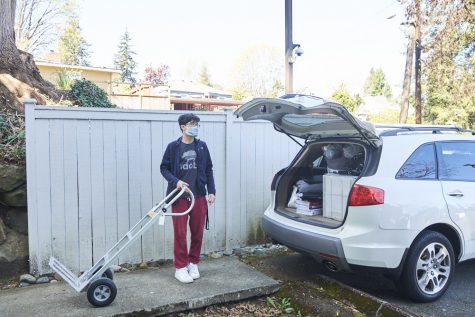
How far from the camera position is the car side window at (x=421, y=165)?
4086 millimetres

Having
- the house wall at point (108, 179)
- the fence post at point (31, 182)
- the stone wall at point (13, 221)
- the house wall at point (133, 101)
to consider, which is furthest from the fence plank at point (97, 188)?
the house wall at point (133, 101)

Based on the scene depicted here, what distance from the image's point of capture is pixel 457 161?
15.0ft

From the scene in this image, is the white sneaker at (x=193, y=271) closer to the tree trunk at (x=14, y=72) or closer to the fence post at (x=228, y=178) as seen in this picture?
the fence post at (x=228, y=178)

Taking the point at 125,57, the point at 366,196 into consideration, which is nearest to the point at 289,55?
the point at 366,196

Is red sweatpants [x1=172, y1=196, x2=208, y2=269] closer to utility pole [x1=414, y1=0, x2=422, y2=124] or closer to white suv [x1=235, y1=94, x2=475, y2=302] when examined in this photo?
white suv [x1=235, y1=94, x2=475, y2=302]

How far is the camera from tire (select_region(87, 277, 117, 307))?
3785mm

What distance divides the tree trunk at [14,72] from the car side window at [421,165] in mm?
5501

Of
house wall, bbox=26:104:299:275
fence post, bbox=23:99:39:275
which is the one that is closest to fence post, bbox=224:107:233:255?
house wall, bbox=26:104:299:275

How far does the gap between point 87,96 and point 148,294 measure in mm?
4933

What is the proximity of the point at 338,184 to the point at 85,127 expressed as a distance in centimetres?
281

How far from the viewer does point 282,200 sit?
5094mm

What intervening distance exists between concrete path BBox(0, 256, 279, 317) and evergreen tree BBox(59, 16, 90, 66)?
3710cm

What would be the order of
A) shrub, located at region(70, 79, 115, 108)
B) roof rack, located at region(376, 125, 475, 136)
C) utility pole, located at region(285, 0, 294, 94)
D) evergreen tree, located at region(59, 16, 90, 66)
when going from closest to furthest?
roof rack, located at region(376, 125, 475, 136) < shrub, located at region(70, 79, 115, 108) < utility pole, located at region(285, 0, 294, 94) < evergreen tree, located at region(59, 16, 90, 66)

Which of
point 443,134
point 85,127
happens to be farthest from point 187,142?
point 443,134
